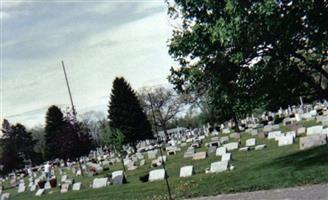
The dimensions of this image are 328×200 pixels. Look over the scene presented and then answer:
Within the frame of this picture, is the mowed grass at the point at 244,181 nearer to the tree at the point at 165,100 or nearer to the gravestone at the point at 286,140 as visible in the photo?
the gravestone at the point at 286,140

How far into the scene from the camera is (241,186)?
1650 centimetres

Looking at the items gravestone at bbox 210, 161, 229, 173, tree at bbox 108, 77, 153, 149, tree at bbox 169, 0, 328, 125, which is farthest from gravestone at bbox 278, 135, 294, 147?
tree at bbox 108, 77, 153, 149

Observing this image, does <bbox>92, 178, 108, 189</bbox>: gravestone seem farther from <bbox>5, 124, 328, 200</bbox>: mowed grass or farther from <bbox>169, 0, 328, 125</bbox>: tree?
<bbox>169, 0, 328, 125</bbox>: tree

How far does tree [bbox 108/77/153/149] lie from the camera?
7712 cm

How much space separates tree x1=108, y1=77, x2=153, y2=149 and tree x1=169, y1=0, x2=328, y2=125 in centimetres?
5789

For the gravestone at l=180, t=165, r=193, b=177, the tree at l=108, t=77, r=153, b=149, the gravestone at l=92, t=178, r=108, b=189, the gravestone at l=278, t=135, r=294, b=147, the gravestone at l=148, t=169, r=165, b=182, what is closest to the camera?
the gravestone at l=180, t=165, r=193, b=177

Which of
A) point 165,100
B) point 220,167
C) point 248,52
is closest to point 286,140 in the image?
point 220,167

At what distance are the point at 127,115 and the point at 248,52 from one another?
207 feet

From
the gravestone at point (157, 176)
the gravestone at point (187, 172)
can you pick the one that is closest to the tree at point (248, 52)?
the gravestone at point (187, 172)

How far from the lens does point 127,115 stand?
78.1m

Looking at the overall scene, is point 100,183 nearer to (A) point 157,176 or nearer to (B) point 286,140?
(A) point 157,176

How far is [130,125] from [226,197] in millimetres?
62427

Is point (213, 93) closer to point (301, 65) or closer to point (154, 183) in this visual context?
point (301, 65)

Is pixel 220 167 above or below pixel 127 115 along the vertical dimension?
below
